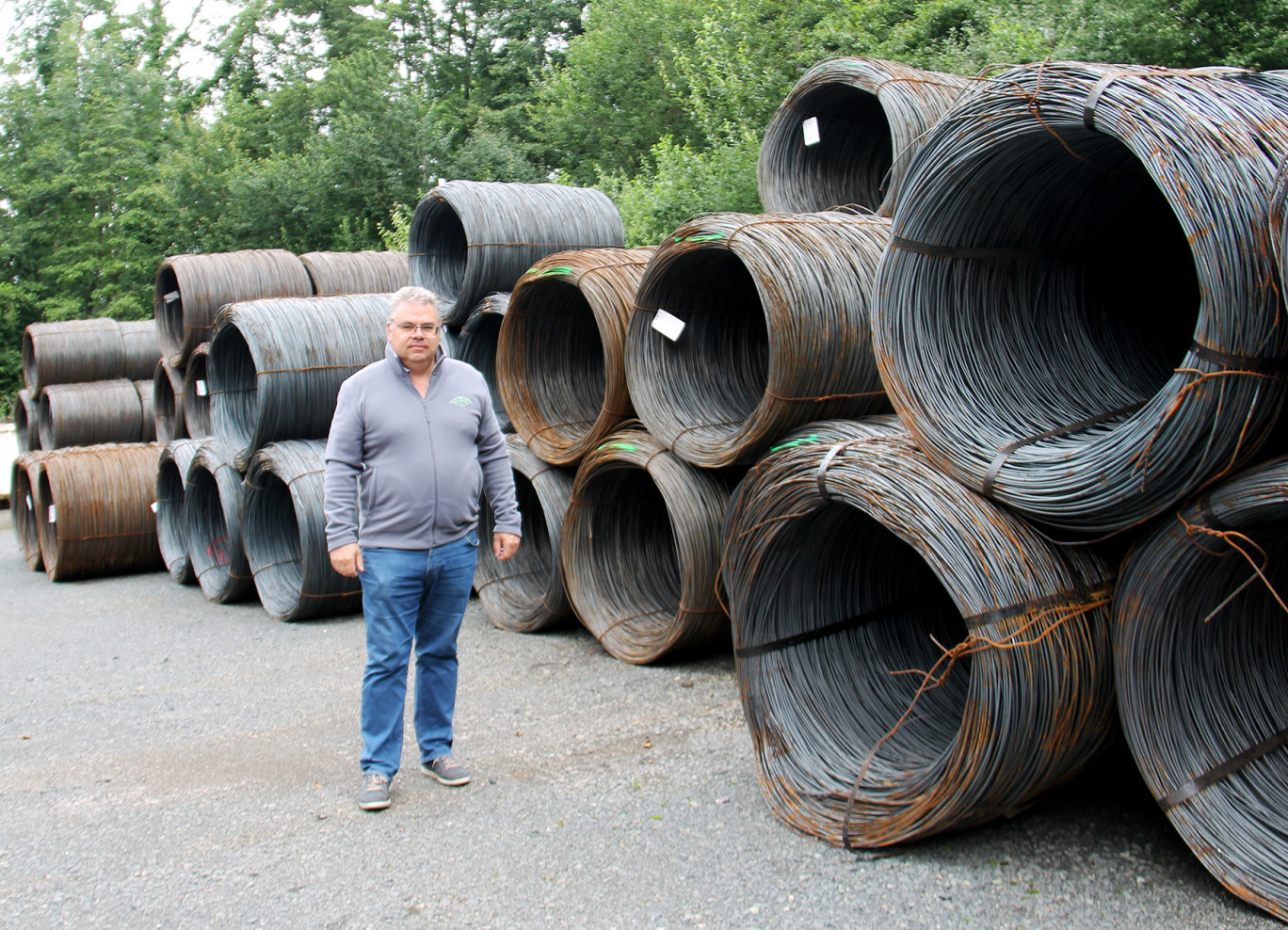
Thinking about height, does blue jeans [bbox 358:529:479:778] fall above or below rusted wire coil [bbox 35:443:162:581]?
above

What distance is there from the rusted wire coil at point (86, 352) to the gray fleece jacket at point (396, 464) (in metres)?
8.29

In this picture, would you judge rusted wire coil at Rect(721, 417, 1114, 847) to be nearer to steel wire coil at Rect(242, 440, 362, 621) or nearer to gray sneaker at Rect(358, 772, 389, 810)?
gray sneaker at Rect(358, 772, 389, 810)

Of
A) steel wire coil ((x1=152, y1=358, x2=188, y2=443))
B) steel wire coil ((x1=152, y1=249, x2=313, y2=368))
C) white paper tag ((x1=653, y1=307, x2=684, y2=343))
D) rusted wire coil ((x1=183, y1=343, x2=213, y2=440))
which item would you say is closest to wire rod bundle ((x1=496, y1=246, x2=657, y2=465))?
white paper tag ((x1=653, y1=307, x2=684, y2=343))

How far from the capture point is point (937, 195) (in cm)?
298

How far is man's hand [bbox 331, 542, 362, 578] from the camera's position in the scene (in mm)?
3428

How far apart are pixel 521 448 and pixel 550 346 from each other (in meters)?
0.59

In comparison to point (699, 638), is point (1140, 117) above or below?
above

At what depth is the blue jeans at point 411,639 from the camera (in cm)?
349

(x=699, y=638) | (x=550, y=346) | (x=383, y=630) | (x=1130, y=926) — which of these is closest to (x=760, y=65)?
(x=550, y=346)

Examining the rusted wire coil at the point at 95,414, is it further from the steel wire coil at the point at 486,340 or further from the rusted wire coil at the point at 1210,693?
the rusted wire coil at the point at 1210,693

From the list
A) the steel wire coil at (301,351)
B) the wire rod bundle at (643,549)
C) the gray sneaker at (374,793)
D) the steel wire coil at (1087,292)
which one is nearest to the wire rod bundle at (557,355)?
the wire rod bundle at (643,549)

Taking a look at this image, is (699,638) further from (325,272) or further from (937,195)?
(325,272)

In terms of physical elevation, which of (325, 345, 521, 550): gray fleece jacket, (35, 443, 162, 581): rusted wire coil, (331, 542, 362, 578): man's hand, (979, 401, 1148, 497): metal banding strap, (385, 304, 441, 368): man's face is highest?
(385, 304, 441, 368): man's face

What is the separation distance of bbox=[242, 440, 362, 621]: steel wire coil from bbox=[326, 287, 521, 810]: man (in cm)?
240
